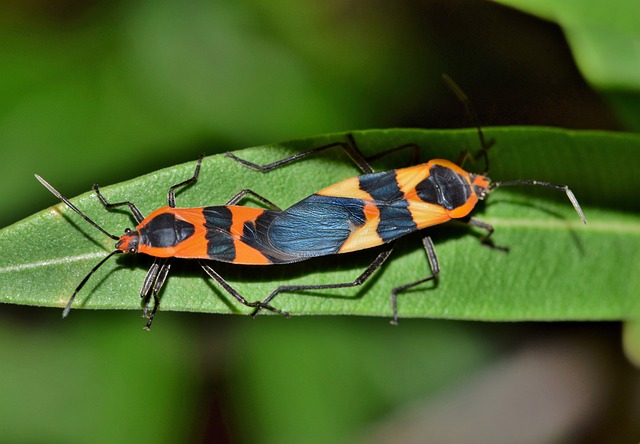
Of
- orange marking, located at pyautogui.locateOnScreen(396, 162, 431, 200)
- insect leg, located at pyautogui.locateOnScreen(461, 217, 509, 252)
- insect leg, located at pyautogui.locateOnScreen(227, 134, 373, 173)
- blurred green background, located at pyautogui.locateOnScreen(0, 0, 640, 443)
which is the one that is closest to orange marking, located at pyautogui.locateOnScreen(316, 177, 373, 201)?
insect leg, located at pyautogui.locateOnScreen(227, 134, 373, 173)

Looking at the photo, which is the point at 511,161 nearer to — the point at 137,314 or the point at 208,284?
the point at 208,284

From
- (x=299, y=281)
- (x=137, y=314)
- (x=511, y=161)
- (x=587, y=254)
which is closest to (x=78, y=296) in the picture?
(x=299, y=281)

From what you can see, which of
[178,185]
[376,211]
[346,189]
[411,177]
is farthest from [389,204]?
[178,185]

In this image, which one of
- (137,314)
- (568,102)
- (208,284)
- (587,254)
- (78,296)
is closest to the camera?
(78,296)

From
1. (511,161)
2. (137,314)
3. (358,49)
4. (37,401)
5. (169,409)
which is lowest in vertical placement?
(169,409)

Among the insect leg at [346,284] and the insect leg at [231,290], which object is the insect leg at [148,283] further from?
the insect leg at [346,284]

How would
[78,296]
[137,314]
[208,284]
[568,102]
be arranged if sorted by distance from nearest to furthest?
[78,296], [208,284], [137,314], [568,102]

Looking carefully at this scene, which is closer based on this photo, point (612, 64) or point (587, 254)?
point (612, 64)
